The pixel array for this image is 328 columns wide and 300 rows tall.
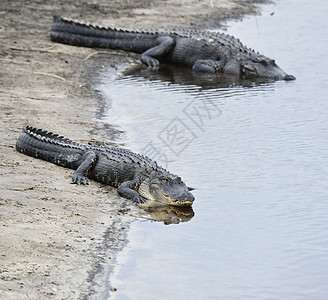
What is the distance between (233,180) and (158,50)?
585cm

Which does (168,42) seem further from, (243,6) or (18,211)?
(18,211)

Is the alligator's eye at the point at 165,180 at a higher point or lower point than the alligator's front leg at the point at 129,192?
higher

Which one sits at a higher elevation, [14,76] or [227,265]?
[227,265]

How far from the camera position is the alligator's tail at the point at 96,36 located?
41.7 feet

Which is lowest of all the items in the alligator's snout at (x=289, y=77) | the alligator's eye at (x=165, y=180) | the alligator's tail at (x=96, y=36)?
the alligator's tail at (x=96, y=36)

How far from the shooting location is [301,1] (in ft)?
60.3

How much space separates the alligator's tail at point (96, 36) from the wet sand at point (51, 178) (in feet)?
0.63

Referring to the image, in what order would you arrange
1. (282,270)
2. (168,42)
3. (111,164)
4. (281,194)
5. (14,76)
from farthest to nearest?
1. (168,42)
2. (14,76)
3. (111,164)
4. (281,194)
5. (282,270)

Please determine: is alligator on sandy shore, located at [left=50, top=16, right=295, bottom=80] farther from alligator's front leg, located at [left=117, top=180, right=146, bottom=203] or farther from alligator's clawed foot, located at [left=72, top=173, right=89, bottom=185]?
alligator's clawed foot, located at [left=72, top=173, right=89, bottom=185]

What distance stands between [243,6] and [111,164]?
36.5 feet

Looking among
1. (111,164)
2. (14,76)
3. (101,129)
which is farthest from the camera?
(14,76)

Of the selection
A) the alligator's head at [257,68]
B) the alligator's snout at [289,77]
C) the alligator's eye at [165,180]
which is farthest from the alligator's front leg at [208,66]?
the alligator's eye at [165,180]

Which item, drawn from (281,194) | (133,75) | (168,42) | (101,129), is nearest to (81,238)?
(281,194)

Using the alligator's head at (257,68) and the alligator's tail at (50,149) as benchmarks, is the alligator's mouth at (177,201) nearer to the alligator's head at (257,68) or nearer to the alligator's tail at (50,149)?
the alligator's tail at (50,149)
